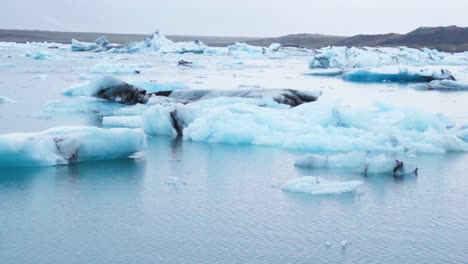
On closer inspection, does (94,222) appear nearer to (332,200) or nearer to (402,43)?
(332,200)

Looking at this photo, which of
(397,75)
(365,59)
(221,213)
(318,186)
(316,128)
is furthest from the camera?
(365,59)

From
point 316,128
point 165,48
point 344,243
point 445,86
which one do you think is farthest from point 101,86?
point 165,48

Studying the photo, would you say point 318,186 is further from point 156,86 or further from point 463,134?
point 156,86

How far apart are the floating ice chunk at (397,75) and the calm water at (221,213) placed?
1066 cm

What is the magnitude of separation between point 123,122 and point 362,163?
3.48 m

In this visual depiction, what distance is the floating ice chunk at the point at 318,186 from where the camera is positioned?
4.88 m

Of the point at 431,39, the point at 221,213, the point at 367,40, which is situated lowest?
the point at 221,213

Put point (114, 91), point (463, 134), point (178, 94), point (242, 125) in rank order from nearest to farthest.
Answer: point (242, 125) < point (463, 134) < point (178, 94) < point (114, 91)

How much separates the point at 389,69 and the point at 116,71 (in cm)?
725

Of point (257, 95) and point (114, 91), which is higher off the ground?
point (257, 95)

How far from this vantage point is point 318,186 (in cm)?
490

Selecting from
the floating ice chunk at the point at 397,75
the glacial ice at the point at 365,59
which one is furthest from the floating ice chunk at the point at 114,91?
the glacial ice at the point at 365,59

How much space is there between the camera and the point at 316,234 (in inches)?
156

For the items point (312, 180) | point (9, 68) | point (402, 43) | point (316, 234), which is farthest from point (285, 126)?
point (402, 43)
